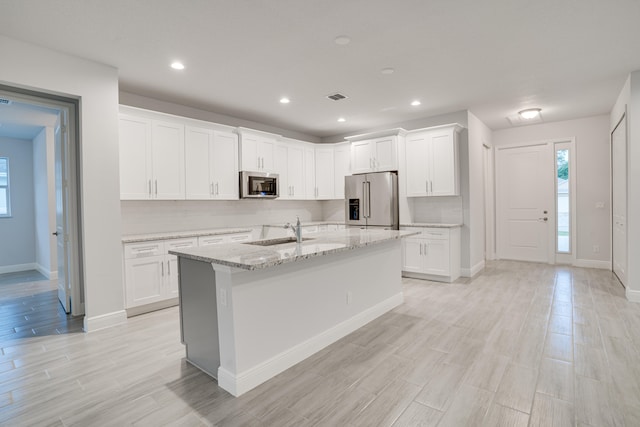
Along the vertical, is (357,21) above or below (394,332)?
above

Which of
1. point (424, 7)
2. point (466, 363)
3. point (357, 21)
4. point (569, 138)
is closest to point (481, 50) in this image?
point (424, 7)

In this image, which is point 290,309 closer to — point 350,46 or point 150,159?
point 350,46

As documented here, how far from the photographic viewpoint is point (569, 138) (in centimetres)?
618

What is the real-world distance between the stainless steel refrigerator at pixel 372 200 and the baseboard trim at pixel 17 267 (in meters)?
6.48

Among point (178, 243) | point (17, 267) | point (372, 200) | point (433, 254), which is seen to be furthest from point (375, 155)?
point (17, 267)

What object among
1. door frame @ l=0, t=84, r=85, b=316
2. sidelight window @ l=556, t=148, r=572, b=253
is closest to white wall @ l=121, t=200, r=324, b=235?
door frame @ l=0, t=84, r=85, b=316

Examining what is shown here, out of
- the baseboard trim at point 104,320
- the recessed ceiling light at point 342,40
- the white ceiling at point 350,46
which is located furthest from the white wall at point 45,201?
the recessed ceiling light at point 342,40

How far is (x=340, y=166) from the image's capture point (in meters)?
6.59

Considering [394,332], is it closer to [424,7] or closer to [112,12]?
[424,7]

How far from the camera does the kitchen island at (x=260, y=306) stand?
2197 millimetres

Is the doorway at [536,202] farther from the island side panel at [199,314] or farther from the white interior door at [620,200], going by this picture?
the island side panel at [199,314]

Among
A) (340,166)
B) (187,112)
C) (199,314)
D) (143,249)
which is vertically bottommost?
(199,314)

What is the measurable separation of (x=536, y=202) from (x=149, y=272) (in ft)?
22.7

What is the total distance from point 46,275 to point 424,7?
7.30 meters
